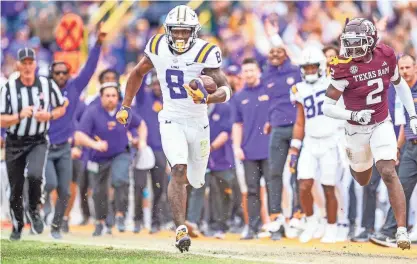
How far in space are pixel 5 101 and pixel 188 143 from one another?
2.79m

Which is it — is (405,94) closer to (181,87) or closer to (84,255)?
(181,87)

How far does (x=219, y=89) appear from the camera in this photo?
992 centimetres

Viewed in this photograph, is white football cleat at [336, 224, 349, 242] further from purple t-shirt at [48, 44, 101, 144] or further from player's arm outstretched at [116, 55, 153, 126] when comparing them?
purple t-shirt at [48, 44, 101, 144]

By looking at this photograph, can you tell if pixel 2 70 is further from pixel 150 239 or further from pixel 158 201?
pixel 150 239

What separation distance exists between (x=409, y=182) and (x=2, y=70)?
9.61 metres

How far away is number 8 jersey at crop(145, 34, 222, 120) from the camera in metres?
10.2

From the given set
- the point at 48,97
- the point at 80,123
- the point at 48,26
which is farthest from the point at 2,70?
the point at 48,97

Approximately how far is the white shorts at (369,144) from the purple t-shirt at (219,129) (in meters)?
3.57

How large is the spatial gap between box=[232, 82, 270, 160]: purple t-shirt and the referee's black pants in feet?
8.52

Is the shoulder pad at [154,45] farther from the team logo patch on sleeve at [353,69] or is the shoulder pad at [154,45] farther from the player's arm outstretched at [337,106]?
the team logo patch on sleeve at [353,69]

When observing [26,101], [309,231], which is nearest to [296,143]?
[309,231]

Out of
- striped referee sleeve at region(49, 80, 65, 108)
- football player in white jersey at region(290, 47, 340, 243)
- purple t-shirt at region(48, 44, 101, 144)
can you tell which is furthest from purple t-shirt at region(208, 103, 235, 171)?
striped referee sleeve at region(49, 80, 65, 108)

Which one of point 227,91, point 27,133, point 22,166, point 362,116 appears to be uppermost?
point 227,91

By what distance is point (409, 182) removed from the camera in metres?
11.7
